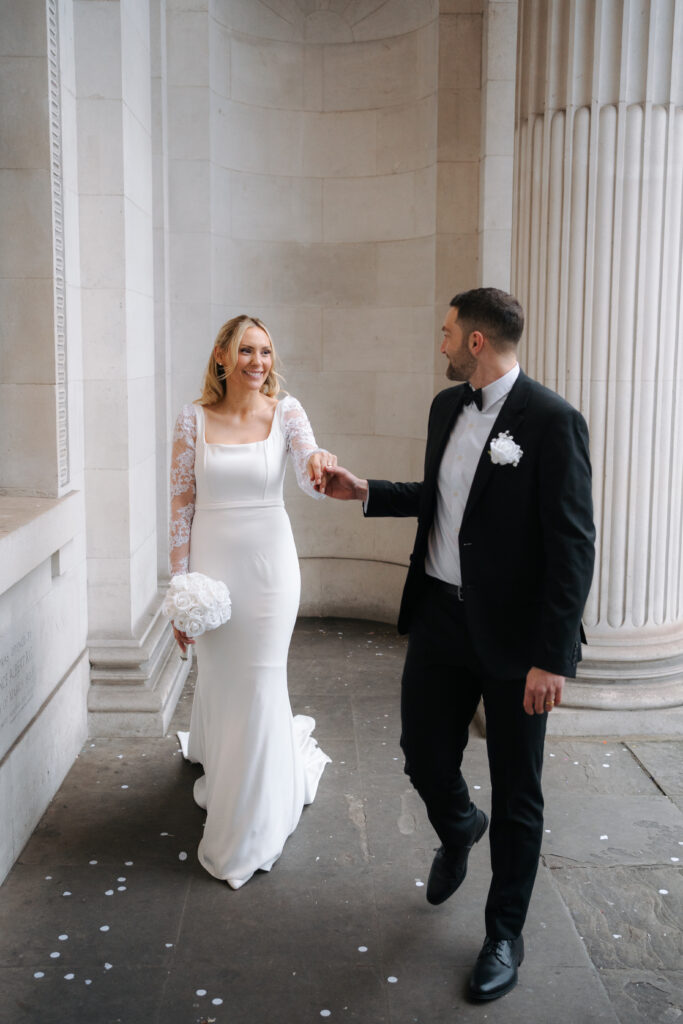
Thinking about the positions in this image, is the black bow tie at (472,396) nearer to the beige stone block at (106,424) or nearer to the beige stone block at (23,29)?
the beige stone block at (106,424)

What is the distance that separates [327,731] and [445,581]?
2.41 m

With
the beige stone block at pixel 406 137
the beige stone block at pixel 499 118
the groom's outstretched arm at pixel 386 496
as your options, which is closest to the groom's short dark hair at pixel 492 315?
the groom's outstretched arm at pixel 386 496

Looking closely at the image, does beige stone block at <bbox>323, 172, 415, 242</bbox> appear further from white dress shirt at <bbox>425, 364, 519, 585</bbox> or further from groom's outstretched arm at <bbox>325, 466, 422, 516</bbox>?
white dress shirt at <bbox>425, 364, 519, 585</bbox>

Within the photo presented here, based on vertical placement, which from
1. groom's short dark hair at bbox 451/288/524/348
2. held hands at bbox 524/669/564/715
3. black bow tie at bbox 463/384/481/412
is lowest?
held hands at bbox 524/669/564/715

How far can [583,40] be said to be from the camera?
5.36 meters

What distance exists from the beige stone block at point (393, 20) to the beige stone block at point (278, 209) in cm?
113

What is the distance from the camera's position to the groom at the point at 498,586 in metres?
3.21

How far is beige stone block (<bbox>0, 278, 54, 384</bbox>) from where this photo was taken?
475cm

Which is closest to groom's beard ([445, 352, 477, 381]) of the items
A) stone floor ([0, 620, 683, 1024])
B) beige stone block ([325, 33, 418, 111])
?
stone floor ([0, 620, 683, 1024])

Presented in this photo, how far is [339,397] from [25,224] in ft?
11.9

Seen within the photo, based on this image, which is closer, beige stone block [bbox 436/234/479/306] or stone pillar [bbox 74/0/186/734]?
stone pillar [bbox 74/0/186/734]

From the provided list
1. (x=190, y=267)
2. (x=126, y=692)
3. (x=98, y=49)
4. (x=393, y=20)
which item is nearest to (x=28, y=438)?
(x=126, y=692)

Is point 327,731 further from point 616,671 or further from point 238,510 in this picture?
point 238,510

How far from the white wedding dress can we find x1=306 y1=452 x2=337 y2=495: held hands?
11cm
